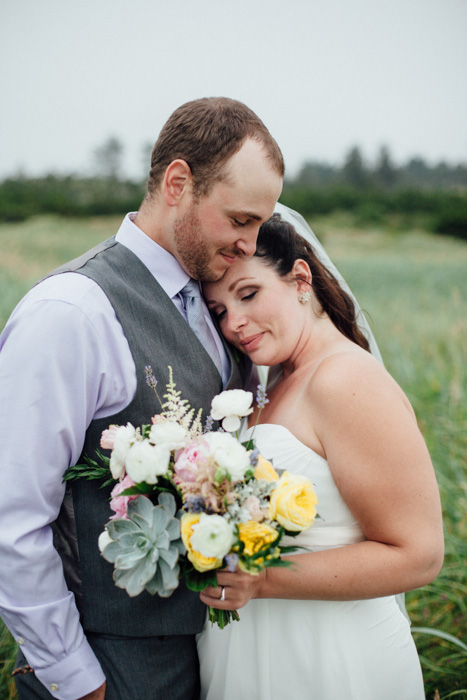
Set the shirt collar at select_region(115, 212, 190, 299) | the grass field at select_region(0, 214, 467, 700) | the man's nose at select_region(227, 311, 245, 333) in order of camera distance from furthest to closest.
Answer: the grass field at select_region(0, 214, 467, 700), the man's nose at select_region(227, 311, 245, 333), the shirt collar at select_region(115, 212, 190, 299)

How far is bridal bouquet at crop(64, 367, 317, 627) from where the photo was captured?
1.46 m

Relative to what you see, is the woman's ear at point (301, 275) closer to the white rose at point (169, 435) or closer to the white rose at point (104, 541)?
the white rose at point (169, 435)

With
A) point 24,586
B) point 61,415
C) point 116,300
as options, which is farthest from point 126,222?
point 24,586

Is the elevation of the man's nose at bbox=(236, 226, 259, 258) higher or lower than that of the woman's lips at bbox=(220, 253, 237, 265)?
higher

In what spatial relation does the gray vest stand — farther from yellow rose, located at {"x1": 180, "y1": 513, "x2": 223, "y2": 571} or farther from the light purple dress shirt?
yellow rose, located at {"x1": 180, "y1": 513, "x2": 223, "y2": 571}

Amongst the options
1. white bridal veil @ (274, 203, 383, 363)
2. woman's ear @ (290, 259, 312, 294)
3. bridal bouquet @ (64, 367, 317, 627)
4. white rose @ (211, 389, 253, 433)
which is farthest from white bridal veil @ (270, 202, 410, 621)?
bridal bouquet @ (64, 367, 317, 627)

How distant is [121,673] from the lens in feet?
6.74

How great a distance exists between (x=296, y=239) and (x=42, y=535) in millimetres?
1757

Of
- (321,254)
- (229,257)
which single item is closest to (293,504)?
(229,257)

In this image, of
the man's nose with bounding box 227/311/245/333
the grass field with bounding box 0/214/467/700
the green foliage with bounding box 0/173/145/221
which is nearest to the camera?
the man's nose with bounding box 227/311/245/333

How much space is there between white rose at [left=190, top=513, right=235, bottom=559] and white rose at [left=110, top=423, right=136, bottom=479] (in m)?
0.34

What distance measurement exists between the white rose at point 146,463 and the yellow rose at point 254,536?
27 centimetres

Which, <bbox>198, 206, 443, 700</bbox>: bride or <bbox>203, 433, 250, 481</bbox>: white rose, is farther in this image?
<bbox>198, 206, 443, 700</bbox>: bride

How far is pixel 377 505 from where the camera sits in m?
2.03
